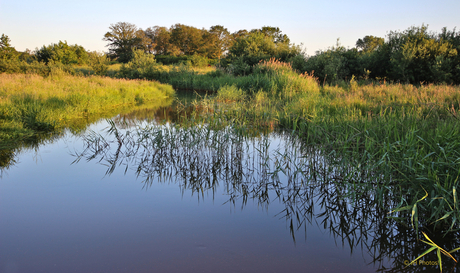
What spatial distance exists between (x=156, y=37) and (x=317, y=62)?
1955 inches

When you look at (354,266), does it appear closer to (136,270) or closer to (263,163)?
(136,270)

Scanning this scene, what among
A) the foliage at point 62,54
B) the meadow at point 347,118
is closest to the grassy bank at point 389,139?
the meadow at point 347,118

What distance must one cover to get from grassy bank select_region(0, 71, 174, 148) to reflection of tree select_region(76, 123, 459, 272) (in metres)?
1.84

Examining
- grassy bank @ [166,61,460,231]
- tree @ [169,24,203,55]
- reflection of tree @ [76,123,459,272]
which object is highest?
tree @ [169,24,203,55]

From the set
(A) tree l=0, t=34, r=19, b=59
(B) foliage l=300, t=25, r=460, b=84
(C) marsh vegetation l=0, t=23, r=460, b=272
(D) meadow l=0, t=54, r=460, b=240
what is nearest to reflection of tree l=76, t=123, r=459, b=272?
(C) marsh vegetation l=0, t=23, r=460, b=272

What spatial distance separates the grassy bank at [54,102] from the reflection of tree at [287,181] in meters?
1.84

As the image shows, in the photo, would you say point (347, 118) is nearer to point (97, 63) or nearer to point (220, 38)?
point (97, 63)

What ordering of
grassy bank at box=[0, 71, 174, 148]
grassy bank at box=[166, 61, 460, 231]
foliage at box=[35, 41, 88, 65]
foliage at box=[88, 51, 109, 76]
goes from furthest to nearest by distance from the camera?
foliage at box=[35, 41, 88, 65], foliage at box=[88, 51, 109, 76], grassy bank at box=[0, 71, 174, 148], grassy bank at box=[166, 61, 460, 231]

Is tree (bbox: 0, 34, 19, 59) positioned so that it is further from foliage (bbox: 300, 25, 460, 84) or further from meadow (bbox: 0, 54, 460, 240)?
foliage (bbox: 300, 25, 460, 84)

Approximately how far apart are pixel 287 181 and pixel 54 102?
26.9 feet

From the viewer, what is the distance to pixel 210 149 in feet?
17.0

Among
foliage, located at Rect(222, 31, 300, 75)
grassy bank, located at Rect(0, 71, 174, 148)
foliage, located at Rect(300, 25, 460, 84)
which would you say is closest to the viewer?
grassy bank, located at Rect(0, 71, 174, 148)

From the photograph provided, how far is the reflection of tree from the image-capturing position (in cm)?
274

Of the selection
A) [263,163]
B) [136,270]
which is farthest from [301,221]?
[136,270]
